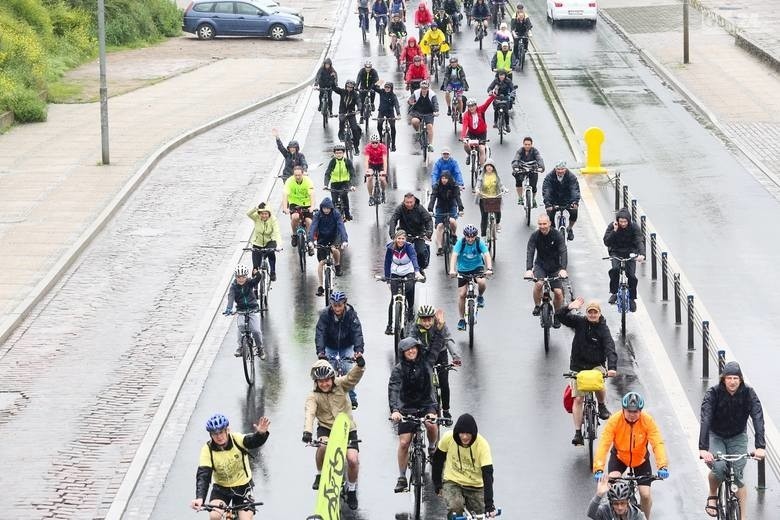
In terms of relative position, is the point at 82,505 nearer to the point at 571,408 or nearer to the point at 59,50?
the point at 571,408

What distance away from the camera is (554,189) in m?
26.9

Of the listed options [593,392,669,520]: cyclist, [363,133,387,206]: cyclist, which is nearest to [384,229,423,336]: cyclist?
[593,392,669,520]: cyclist

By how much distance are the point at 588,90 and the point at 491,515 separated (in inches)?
1174

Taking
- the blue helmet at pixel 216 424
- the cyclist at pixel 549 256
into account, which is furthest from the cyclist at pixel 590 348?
the blue helmet at pixel 216 424

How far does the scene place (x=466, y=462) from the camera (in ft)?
48.5

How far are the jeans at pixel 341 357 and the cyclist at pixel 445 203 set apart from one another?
7696 mm

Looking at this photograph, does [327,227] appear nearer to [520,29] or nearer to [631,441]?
[631,441]

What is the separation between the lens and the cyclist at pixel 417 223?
2392 centimetres

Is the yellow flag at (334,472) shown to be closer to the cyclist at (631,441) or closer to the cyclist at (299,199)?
the cyclist at (631,441)

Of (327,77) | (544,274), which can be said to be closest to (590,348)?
(544,274)

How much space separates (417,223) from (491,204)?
306 centimetres

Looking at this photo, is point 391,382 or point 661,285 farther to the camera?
point 661,285

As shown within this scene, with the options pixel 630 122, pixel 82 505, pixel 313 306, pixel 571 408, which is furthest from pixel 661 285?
pixel 630 122

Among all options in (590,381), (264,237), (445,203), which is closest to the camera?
(590,381)
